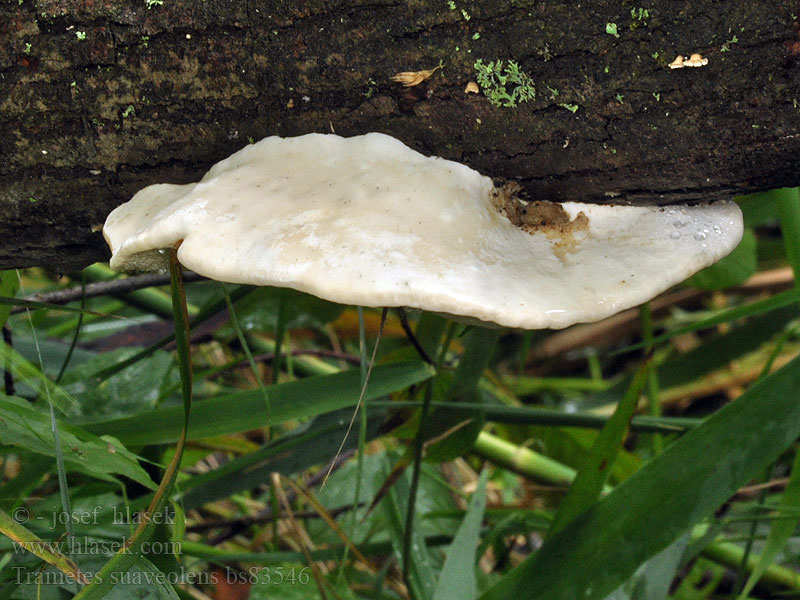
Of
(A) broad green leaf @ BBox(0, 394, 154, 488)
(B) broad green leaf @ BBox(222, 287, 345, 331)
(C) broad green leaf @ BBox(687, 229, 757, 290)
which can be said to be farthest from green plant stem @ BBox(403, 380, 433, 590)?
(C) broad green leaf @ BBox(687, 229, 757, 290)

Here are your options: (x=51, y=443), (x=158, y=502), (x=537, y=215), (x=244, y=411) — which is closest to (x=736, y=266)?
(x=537, y=215)

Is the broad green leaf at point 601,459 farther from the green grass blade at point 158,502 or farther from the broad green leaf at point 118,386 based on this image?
the broad green leaf at point 118,386

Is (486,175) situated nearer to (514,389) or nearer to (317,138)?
(317,138)

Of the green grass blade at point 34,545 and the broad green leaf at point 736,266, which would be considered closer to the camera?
the green grass blade at point 34,545

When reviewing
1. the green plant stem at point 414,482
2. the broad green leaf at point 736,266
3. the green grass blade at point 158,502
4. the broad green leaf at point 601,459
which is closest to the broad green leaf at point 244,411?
the green plant stem at point 414,482

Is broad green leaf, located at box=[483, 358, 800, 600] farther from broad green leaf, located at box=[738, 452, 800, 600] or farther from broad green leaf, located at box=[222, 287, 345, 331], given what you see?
broad green leaf, located at box=[222, 287, 345, 331]

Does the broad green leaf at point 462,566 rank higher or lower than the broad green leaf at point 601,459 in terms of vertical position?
lower

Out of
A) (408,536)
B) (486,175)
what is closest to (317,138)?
(486,175)

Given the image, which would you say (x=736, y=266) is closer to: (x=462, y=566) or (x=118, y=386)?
(x=462, y=566)
